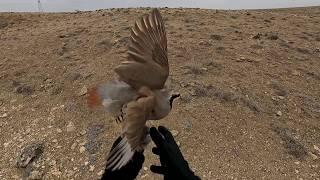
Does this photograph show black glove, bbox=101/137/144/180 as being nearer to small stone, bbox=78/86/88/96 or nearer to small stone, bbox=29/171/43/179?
small stone, bbox=29/171/43/179

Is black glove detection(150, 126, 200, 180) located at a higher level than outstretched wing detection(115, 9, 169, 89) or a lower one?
lower

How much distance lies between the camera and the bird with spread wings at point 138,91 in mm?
3238

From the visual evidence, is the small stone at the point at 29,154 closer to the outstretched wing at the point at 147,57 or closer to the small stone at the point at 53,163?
the small stone at the point at 53,163

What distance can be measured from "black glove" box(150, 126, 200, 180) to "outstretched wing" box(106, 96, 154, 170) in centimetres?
12

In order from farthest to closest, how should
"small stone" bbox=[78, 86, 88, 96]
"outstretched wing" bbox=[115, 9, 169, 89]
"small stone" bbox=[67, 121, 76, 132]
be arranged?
"small stone" bbox=[78, 86, 88, 96]
"small stone" bbox=[67, 121, 76, 132]
"outstretched wing" bbox=[115, 9, 169, 89]

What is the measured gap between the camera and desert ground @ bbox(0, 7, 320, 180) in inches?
359

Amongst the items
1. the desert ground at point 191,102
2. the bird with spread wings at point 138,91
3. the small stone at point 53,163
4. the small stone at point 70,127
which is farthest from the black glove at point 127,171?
the small stone at point 70,127

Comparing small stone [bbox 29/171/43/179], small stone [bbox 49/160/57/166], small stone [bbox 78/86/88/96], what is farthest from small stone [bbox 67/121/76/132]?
small stone [bbox 29/171/43/179]

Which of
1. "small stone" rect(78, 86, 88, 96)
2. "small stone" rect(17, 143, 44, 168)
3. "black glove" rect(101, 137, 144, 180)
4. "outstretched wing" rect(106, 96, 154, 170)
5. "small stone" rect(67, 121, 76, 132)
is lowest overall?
"small stone" rect(17, 143, 44, 168)

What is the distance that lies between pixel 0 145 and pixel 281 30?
11584 millimetres

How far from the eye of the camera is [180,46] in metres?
14.4

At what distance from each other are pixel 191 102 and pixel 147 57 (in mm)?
7300

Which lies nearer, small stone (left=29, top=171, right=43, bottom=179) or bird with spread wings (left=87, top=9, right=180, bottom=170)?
bird with spread wings (left=87, top=9, right=180, bottom=170)

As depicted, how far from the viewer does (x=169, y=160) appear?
10.9 ft
